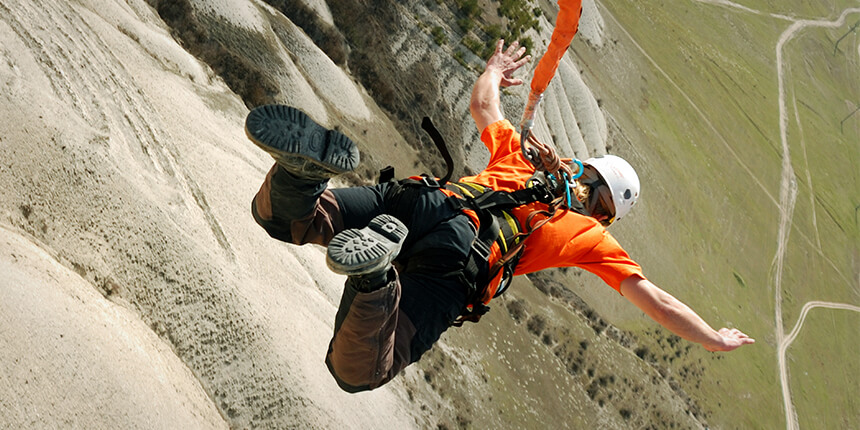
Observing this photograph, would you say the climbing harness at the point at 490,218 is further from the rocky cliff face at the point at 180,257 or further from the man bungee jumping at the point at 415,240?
the rocky cliff face at the point at 180,257

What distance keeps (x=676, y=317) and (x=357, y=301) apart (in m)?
2.70

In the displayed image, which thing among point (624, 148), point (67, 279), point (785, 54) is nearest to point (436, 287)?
point (67, 279)

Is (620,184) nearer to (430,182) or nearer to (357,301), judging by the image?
(430,182)

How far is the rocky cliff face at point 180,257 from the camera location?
7457 millimetres

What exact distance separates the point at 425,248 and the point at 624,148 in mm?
28719

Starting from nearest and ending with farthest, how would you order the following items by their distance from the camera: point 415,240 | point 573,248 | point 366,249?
point 366,249, point 415,240, point 573,248

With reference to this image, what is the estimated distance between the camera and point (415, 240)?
20.4 ft

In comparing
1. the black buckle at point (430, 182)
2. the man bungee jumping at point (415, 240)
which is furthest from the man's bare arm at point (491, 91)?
the black buckle at point (430, 182)

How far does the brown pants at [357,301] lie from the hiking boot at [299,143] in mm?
284

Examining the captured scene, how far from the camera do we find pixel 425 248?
611 centimetres

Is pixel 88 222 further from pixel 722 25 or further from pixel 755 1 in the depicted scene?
pixel 755 1

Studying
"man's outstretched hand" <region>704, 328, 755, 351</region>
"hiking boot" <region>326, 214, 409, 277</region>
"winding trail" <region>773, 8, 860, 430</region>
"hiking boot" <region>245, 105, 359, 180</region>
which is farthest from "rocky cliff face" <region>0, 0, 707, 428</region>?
"winding trail" <region>773, 8, 860, 430</region>

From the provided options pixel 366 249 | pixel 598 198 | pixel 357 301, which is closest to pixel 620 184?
pixel 598 198

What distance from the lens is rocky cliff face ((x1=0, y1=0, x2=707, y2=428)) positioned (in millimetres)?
7457
